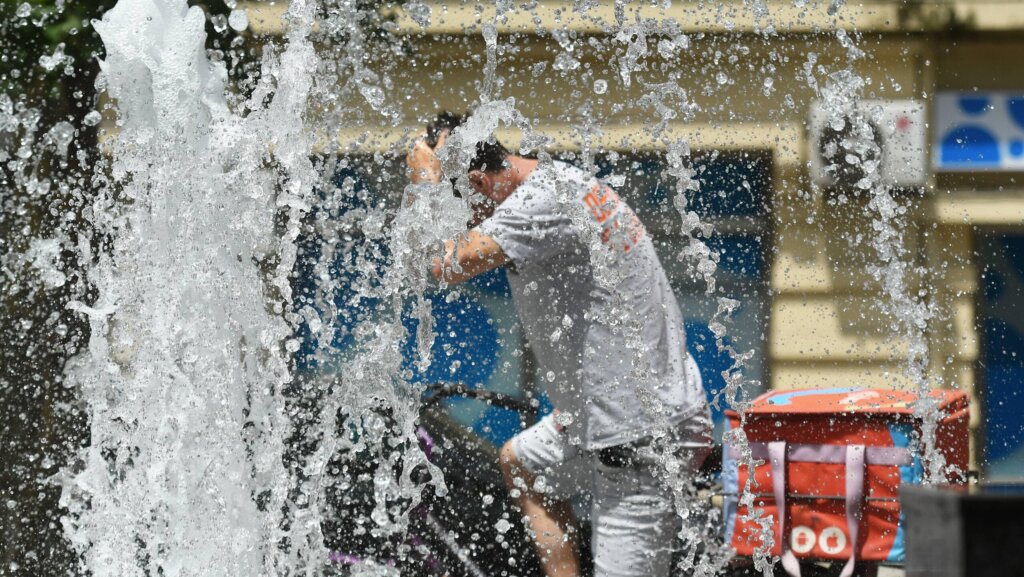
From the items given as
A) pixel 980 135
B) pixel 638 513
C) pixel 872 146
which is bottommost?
pixel 638 513

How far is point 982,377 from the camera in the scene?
22.2 ft

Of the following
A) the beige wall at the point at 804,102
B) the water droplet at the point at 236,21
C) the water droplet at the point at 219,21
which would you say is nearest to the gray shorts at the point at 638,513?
the water droplet at the point at 236,21

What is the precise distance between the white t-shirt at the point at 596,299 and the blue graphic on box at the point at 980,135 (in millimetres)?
4285

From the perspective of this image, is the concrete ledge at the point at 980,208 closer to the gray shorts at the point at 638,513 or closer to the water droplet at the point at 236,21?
the water droplet at the point at 236,21

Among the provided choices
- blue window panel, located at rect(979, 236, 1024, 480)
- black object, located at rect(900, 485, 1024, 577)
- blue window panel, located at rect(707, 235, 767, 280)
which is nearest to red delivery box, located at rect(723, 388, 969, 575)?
black object, located at rect(900, 485, 1024, 577)

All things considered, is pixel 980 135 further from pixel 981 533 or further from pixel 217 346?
pixel 981 533

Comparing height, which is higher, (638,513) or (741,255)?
(741,255)

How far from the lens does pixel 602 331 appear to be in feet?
10.6

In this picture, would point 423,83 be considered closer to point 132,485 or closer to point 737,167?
point 737,167

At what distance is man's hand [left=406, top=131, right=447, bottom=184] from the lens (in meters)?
3.45

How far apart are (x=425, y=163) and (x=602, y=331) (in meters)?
0.69

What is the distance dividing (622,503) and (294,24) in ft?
5.93

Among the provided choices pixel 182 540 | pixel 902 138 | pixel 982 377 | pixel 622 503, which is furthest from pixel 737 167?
pixel 182 540

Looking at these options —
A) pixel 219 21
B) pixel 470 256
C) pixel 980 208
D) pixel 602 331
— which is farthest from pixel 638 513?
pixel 980 208
